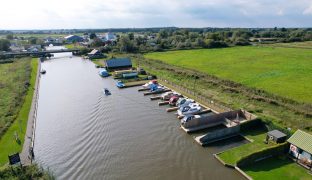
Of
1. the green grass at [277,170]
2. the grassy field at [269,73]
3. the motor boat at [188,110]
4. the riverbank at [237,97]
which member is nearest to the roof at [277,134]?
the green grass at [277,170]

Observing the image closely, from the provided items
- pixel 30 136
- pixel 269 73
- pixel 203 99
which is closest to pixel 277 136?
pixel 203 99

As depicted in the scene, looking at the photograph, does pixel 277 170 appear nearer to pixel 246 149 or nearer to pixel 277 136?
pixel 246 149

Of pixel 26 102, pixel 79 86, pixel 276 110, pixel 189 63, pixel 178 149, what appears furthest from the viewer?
pixel 189 63

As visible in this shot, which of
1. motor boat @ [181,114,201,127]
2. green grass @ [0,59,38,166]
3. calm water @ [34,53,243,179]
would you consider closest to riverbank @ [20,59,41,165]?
green grass @ [0,59,38,166]

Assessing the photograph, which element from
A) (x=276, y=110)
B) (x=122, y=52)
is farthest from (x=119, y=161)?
(x=122, y=52)

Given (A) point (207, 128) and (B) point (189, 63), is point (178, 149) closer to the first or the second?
(A) point (207, 128)

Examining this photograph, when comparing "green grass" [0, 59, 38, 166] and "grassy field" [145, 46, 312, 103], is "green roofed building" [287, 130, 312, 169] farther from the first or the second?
"green grass" [0, 59, 38, 166]

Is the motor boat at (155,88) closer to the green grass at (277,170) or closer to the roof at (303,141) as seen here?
the green grass at (277,170)
